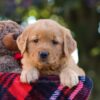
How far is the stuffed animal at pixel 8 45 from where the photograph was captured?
5.39 meters

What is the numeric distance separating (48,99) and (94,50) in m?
9.16

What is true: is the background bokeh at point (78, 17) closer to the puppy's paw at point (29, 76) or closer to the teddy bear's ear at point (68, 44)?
the teddy bear's ear at point (68, 44)

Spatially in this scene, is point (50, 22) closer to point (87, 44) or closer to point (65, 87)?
point (65, 87)

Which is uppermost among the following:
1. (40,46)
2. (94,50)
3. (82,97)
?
(40,46)

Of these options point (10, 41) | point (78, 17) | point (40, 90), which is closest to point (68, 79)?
point (40, 90)

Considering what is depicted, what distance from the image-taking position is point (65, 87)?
4.98 metres

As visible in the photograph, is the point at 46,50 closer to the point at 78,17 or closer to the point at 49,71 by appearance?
the point at 49,71

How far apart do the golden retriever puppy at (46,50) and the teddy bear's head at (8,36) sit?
0.20 metres

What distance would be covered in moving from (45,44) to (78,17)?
30.0 feet

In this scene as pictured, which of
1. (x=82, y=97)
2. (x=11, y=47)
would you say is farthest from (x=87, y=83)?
(x=11, y=47)

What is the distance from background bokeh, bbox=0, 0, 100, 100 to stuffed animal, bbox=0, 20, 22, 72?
6999mm

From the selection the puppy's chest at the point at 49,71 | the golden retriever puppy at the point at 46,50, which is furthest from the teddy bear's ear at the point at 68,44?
the puppy's chest at the point at 49,71

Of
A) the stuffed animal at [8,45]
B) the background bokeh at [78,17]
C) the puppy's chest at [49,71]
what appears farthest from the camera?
the background bokeh at [78,17]

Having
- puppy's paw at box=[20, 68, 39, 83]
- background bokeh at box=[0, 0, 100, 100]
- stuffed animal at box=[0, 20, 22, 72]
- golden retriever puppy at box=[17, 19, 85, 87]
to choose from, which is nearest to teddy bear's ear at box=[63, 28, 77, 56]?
golden retriever puppy at box=[17, 19, 85, 87]
